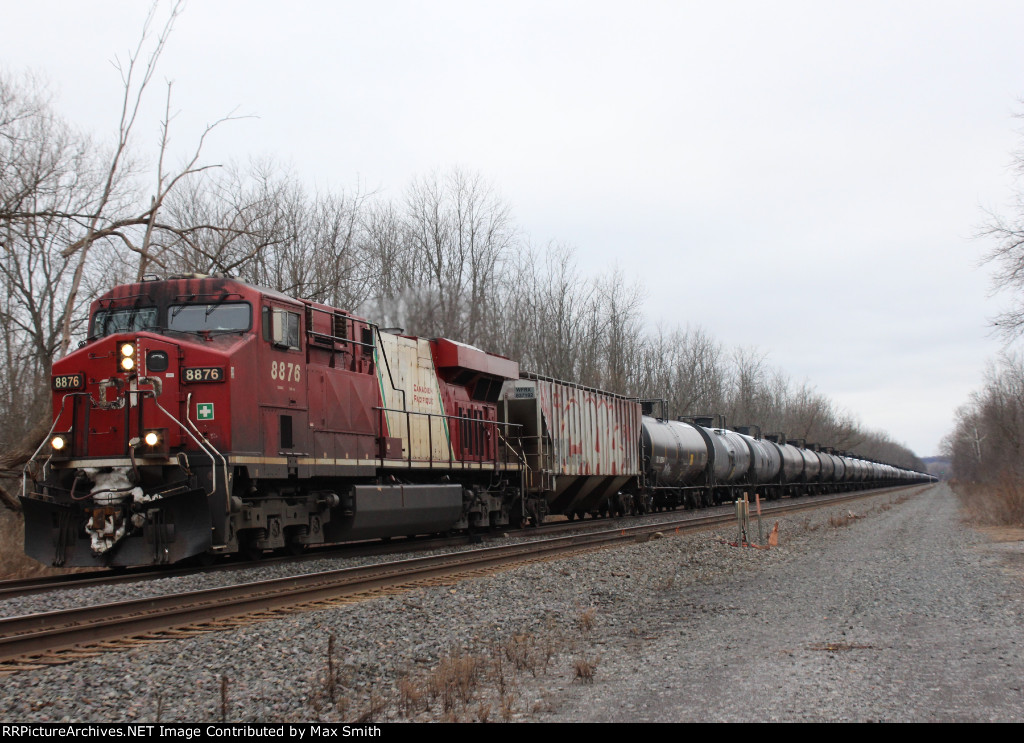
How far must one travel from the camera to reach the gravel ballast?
17.0 ft

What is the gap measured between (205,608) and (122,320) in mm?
4963

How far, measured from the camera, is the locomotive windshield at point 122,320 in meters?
11.0

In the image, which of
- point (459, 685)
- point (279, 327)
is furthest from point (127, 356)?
point (459, 685)

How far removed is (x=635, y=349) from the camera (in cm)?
5088

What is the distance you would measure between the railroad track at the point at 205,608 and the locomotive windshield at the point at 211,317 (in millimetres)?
3331

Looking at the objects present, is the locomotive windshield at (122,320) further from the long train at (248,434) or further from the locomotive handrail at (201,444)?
the locomotive handrail at (201,444)

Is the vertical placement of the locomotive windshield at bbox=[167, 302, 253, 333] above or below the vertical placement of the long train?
above

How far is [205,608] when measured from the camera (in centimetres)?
778

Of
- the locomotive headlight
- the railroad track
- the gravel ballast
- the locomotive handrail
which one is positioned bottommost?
the gravel ballast

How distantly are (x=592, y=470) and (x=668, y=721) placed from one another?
16061mm

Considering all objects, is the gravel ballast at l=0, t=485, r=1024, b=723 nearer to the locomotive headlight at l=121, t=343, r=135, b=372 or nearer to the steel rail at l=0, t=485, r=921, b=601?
the steel rail at l=0, t=485, r=921, b=601

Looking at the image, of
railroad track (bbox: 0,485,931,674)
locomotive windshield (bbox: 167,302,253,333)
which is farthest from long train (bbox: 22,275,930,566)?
railroad track (bbox: 0,485,931,674)

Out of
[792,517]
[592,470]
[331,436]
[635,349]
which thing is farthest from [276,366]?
[635,349]

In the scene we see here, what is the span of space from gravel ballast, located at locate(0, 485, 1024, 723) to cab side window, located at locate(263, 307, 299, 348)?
3.90 m
